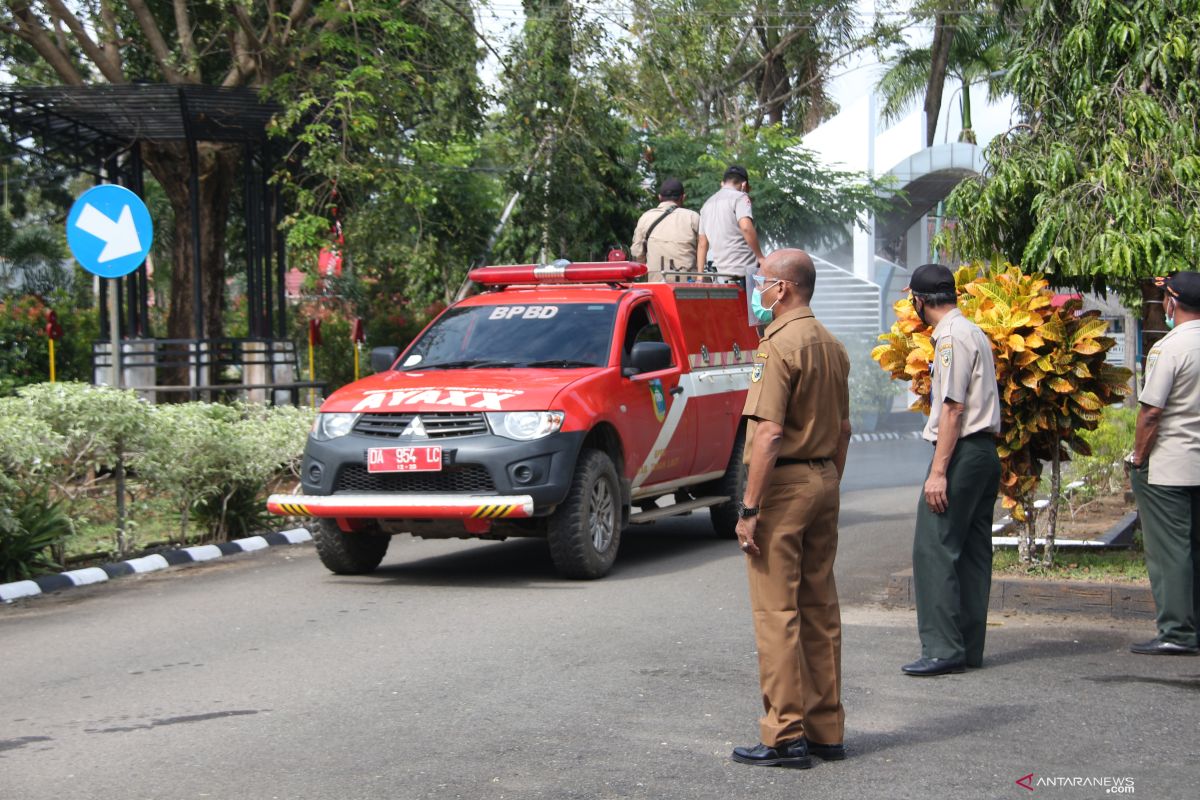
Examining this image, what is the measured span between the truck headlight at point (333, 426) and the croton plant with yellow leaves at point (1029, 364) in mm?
3673

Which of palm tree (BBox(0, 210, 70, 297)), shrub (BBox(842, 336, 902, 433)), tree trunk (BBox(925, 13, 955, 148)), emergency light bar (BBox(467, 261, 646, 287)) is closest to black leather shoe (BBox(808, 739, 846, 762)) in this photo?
emergency light bar (BBox(467, 261, 646, 287))

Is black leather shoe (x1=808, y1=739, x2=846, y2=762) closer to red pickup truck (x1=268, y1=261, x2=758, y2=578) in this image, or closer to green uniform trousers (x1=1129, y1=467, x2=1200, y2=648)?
green uniform trousers (x1=1129, y1=467, x2=1200, y2=648)

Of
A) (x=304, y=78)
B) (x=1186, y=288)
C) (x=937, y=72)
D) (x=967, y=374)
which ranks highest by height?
(x=937, y=72)

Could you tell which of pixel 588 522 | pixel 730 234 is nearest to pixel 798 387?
pixel 588 522

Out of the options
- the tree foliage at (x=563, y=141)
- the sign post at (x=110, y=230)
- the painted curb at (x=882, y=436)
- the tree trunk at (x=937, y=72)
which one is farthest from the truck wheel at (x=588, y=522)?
the tree trunk at (x=937, y=72)

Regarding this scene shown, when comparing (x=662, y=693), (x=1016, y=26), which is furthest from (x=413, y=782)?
(x=1016, y=26)

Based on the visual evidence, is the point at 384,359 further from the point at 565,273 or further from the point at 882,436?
the point at 882,436

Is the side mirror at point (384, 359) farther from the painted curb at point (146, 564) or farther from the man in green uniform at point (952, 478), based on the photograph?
the man in green uniform at point (952, 478)

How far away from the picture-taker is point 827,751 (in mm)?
5875

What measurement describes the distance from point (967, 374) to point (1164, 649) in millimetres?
1890

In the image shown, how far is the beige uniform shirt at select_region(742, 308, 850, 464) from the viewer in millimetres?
5730

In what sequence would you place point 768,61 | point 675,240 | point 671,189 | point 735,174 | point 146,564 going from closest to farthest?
point 146,564 < point 735,174 < point 675,240 < point 671,189 < point 768,61

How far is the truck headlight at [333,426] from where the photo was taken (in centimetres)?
1037

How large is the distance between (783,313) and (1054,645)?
3.28 metres
